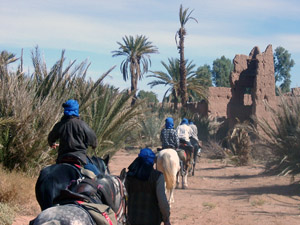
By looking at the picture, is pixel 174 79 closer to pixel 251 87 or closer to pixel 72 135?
pixel 251 87

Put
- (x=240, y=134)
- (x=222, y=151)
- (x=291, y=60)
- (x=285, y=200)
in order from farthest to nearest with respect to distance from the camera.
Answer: (x=291, y=60)
(x=222, y=151)
(x=240, y=134)
(x=285, y=200)

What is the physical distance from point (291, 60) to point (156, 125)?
4414cm

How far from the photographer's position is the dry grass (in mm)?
8500

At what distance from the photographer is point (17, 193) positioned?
28.8 feet

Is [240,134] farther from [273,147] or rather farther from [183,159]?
[183,159]

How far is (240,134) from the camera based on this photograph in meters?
19.4

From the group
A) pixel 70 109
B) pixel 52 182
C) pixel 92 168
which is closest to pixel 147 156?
pixel 92 168

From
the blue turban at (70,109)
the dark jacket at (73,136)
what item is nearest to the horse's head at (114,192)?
the dark jacket at (73,136)

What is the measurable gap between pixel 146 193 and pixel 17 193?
12.5ft

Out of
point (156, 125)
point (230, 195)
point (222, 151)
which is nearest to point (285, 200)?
point (230, 195)

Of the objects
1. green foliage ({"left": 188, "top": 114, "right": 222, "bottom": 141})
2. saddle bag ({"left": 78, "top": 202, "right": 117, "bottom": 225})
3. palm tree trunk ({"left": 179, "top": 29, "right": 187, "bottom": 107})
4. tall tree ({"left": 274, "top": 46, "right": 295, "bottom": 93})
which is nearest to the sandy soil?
saddle bag ({"left": 78, "top": 202, "right": 117, "bottom": 225})

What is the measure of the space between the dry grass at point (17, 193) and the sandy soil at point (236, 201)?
0.31 meters

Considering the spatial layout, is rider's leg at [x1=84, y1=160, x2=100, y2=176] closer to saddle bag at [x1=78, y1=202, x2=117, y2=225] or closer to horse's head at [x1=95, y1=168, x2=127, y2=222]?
horse's head at [x1=95, y1=168, x2=127, y2=222]

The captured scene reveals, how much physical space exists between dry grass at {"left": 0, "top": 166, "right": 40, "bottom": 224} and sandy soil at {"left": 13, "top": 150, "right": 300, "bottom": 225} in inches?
12.1
